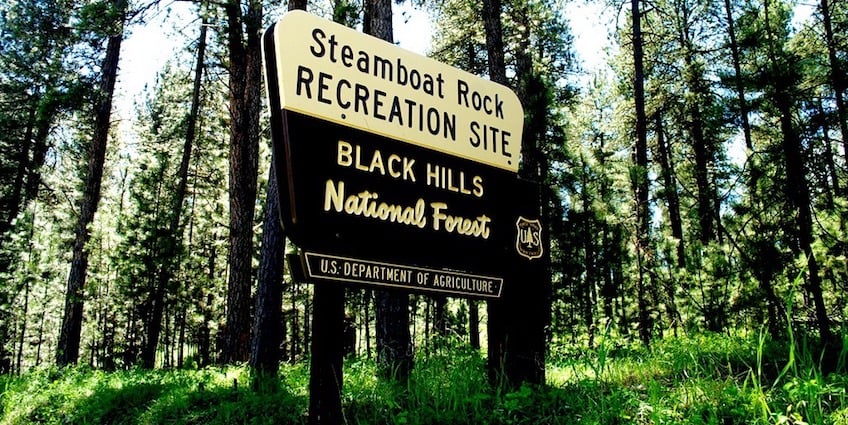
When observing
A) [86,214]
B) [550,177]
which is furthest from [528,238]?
[86,214]

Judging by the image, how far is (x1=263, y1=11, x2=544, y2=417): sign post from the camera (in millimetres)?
2938

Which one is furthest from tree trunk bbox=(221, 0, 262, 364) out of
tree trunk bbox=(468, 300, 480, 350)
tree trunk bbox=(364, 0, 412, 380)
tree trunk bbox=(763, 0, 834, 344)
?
tree trunk bbox=(763, 0, 834, 344)

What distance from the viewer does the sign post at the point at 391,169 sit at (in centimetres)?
294

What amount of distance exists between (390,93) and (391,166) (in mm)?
467

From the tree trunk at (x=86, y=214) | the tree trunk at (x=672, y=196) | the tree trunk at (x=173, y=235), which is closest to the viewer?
the tree trunk at (x=672, y=196)

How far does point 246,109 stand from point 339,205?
8.35 meters

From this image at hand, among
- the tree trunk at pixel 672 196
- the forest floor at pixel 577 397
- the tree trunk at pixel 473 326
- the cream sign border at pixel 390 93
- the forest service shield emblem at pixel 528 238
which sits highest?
the tree trunk at pixel 672 196

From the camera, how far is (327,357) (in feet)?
10.2

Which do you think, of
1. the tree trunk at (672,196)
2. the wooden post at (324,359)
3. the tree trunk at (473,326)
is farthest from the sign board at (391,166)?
the tree trunk at (473,326)

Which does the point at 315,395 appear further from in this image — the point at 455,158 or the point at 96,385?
the point at 96,385

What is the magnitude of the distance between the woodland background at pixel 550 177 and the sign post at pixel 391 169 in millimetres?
450

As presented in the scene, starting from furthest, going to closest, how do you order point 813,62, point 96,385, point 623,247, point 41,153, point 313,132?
point 41,153, point 623,247, point 96,385, point 813,62, point 313,132

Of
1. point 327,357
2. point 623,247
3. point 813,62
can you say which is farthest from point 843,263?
point 327,357

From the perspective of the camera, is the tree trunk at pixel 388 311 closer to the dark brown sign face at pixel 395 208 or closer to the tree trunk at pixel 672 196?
the dark brown sign face at pixel 395 208
